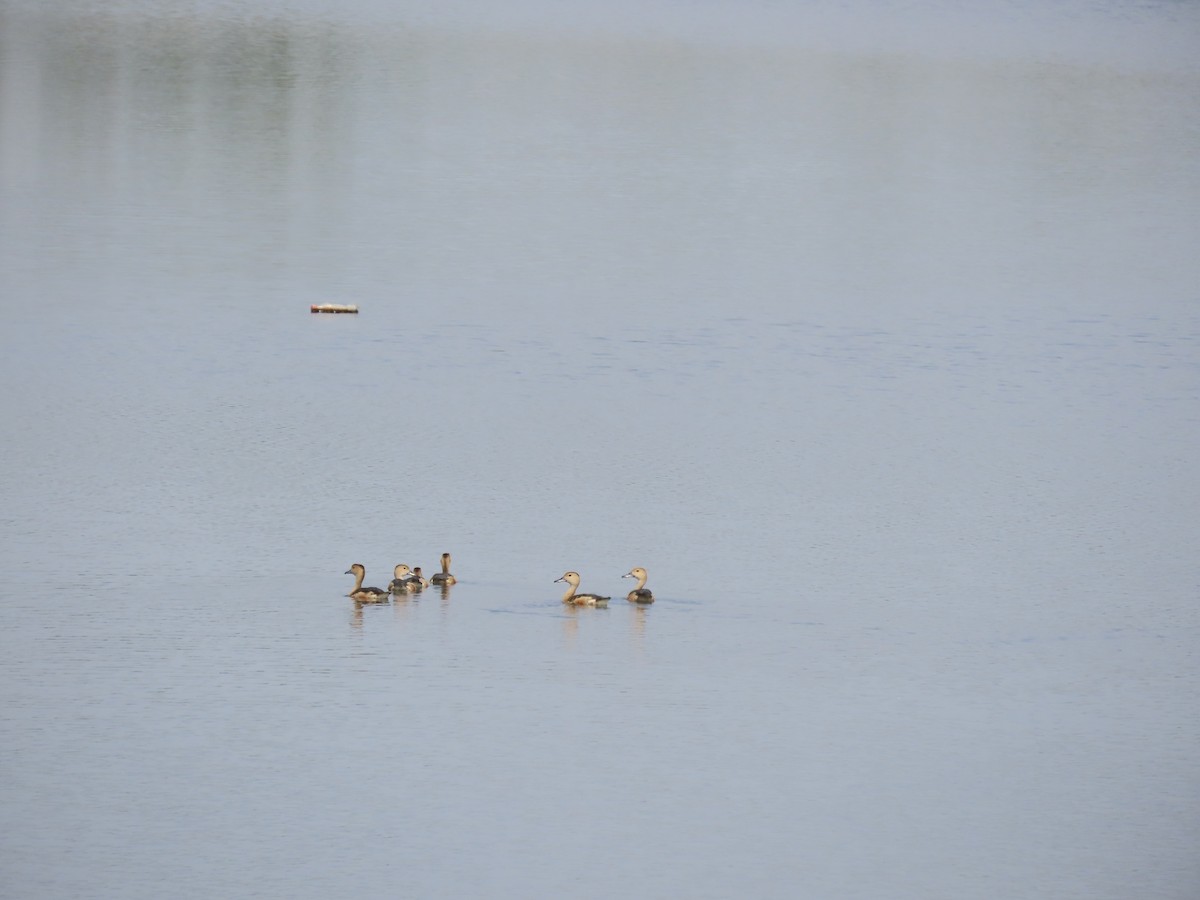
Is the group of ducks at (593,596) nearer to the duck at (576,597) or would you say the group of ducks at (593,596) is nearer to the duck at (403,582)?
the duck at (576,597)

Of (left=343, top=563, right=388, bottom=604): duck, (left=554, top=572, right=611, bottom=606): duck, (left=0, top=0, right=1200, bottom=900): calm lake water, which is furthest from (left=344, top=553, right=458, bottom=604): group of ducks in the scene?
(left=554, top=572, right=611, bottom=606): duck

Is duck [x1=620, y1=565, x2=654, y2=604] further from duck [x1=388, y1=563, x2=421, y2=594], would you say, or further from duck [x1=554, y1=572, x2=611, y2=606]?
duck [x1=388, y1=563, x2=421, y2=594]

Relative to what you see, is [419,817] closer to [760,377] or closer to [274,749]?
[274,749]

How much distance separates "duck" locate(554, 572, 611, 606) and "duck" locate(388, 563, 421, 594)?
41.8 inches

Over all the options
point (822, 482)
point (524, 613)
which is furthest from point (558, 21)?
point (524, 613)

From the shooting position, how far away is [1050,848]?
1251cm

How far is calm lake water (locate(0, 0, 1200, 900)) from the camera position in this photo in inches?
493

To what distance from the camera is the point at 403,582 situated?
1584cm

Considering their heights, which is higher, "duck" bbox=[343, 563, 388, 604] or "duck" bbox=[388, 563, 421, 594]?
"duck" bbox=[388, 563, 421, 594]

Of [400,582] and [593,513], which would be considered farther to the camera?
[593,513]

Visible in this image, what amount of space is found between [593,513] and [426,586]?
2510 millimetres

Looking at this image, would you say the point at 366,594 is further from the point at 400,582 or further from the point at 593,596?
the point at 593,596

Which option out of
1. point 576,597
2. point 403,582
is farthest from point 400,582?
point 576,597

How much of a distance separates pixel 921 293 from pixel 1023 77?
78.5ft
